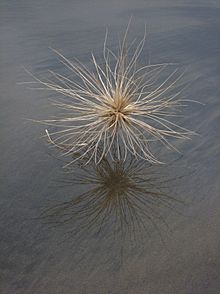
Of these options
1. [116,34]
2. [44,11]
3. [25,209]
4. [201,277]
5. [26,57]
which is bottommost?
[201,277]

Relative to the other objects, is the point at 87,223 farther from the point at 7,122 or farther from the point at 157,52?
the point at 157,52

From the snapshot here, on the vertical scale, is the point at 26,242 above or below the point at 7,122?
below

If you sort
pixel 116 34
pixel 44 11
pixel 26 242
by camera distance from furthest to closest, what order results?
pixel 44 11 → pixel 116 34 → pixel 26 242

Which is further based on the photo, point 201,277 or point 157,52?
point 157,52

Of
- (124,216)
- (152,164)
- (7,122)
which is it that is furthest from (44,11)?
(124,216)

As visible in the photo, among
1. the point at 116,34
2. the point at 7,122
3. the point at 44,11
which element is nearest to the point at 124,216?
the point at 7,122

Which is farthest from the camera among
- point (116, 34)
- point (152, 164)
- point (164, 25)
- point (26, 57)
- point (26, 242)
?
point (164, 25)

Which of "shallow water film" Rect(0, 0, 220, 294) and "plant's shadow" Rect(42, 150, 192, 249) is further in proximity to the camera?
"plant's shadow" Rect(42, 150, 192, 249)

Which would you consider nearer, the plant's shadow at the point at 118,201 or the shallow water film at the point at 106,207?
the shallow water film at the point at 106,207
